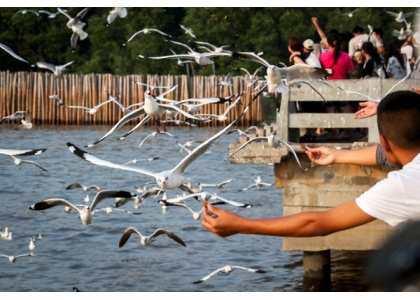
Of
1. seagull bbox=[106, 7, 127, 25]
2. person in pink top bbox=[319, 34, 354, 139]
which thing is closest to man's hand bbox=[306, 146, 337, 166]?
person in pink top bbox=[319, 34, 354, 139]

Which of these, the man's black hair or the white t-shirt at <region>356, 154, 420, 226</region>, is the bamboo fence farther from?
the white t-shirt at <region>356, 154, 420, 226</region>

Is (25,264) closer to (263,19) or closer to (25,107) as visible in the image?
(25,107)

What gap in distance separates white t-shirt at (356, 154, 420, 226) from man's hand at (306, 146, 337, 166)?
47.5 inches

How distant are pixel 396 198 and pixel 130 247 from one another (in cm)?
1022

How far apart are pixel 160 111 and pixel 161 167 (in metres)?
10.9

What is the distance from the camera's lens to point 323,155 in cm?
424

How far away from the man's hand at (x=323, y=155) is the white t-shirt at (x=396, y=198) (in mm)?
1207

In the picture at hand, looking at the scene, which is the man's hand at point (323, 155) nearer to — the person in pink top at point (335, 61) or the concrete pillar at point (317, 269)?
the concrete pillar at point (317, 269)

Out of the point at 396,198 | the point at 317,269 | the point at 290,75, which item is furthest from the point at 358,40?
the point at 396,198

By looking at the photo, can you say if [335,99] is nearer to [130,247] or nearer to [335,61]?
[335,61]

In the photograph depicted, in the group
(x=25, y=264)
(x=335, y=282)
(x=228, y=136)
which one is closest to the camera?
(x=335, y=282)

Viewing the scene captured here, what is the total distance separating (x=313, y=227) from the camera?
125 inches

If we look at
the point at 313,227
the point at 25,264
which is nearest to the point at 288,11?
the point at 25,264

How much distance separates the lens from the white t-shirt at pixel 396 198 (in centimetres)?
293
